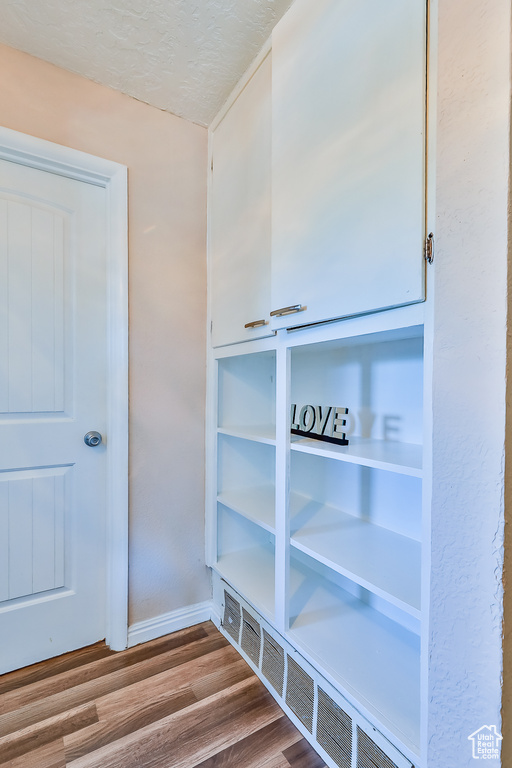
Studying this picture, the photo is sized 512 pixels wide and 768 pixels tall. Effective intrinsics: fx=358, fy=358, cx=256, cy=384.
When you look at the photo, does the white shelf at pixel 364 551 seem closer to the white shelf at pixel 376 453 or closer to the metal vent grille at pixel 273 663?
the white shelf at pixel 376 453

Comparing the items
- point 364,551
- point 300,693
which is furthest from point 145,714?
point 364,551

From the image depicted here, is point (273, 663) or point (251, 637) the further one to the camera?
point (251, 637)

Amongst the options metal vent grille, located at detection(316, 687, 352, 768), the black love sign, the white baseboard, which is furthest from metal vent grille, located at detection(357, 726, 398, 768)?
the white baseboard

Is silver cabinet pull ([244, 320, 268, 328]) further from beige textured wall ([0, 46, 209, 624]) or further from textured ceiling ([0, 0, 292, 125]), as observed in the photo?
textured ceiling ([0, 0, 292, 125])

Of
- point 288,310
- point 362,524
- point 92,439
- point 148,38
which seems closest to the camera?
point 288,310

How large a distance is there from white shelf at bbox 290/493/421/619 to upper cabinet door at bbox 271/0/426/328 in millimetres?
699

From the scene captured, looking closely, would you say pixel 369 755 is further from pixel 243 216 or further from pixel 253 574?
pixel 243 216

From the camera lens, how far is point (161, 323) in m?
1.63

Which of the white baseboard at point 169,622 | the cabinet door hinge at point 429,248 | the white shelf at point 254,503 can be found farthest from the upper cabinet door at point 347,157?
the white baseboard at point 169,622

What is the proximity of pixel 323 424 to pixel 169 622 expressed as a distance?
45.5 inches

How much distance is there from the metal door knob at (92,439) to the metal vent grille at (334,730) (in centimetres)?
118

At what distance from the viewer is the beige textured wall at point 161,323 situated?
1509 mm

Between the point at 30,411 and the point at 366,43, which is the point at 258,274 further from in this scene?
the point at 30,411

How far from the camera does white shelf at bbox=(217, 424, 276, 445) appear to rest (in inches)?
53.2
